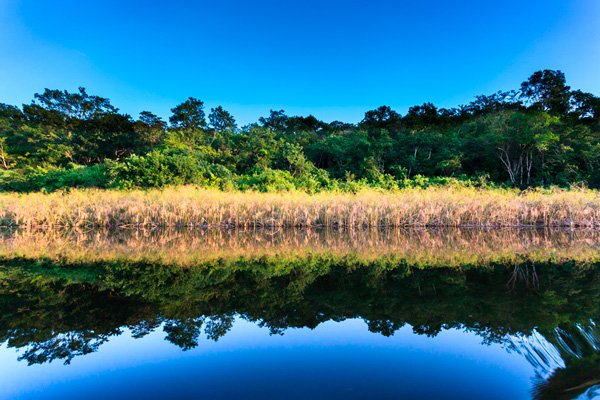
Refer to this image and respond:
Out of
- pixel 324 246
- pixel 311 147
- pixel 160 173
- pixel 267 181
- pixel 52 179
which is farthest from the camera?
pixel 311 147

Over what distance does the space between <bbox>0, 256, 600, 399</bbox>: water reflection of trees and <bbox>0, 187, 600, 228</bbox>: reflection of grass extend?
231 inches

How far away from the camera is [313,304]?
3535 mm

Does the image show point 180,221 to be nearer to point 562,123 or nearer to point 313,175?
point 313,175

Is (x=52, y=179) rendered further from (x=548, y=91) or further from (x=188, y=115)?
(x=548, y=91)

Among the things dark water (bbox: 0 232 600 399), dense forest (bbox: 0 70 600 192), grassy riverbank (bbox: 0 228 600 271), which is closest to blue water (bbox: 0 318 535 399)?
dark water (bbox: 0 232 600 399)

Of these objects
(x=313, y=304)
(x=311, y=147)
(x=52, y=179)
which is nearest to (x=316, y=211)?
(x=313, y=304)

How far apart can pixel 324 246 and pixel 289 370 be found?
514 centimetres

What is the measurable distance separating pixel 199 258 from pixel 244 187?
40.9 ft

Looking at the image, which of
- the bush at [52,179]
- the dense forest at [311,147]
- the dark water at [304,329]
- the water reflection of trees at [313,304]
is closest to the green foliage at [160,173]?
the dense forest at [311,147]

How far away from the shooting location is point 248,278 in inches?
182

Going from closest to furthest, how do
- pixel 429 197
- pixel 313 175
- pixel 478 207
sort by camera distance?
pixel 478 207 < pixel 429 197 < pixel 313 175

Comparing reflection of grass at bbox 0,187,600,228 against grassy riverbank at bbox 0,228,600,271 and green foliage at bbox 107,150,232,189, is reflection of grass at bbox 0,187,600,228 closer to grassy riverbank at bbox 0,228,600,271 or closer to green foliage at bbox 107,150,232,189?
grassy riverbank at bbox 0,228,600,271

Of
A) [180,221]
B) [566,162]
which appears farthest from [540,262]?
[566,162]

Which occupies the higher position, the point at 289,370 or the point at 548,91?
the point at 548,91
